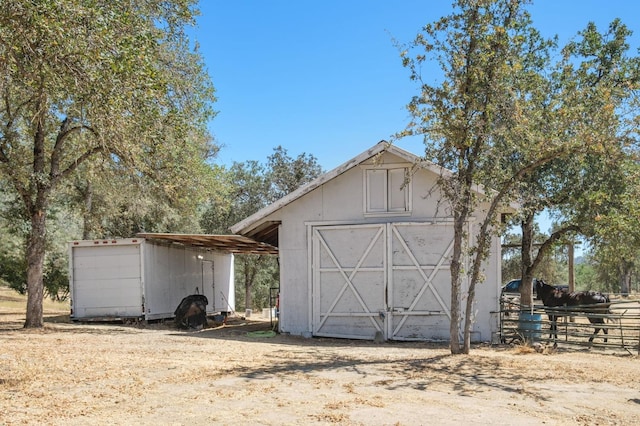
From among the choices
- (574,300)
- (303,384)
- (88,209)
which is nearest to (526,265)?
(574,300)

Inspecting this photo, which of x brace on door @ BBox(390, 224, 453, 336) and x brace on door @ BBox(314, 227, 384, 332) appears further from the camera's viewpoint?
x brace on door @ BBox(314, 227, 384, 332)

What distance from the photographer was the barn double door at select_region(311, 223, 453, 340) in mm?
14031

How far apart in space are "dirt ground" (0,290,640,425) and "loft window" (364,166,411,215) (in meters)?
3.50

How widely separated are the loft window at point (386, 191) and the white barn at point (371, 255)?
0.02m

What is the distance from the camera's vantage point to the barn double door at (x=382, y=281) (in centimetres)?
1403

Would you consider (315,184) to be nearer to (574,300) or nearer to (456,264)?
(456,264)

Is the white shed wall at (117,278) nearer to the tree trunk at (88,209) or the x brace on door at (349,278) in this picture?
the tree trunk at (88,209)

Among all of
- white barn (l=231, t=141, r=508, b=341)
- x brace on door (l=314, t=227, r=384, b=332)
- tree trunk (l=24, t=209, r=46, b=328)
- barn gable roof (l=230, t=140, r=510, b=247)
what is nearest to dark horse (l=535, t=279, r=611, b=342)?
white barn (l=231, t=141, r=508, b=341)

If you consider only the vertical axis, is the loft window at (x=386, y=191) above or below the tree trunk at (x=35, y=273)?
above

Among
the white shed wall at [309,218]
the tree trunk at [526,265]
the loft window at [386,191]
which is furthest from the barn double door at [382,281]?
the tree trunk at [526,265]

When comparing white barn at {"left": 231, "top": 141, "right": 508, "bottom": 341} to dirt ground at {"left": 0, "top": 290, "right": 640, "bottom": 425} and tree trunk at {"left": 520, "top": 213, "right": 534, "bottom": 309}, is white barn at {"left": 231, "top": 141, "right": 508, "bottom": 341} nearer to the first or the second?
dirt ground at {"left": 0, "top": 290, "right": 640, "bottom": 425}

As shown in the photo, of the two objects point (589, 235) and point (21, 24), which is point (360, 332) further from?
point (21, 24)

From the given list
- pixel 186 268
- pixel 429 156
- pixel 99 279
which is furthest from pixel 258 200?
pixel 429 156

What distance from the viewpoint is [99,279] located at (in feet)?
58.7
